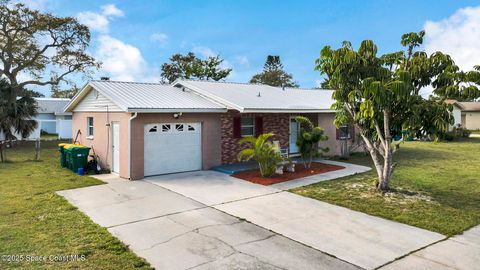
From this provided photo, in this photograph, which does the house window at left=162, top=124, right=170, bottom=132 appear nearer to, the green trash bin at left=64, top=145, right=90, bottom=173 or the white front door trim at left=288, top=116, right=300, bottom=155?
the green trash bin at left=64, top=145, right=90, bottom=173

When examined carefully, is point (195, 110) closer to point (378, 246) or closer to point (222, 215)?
point (222, 215)

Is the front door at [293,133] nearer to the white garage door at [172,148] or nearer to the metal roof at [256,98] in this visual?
the metal roof at [256,98]

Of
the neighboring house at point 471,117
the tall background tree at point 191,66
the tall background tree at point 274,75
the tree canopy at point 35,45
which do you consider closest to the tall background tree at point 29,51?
the tree canopy at point 35,45

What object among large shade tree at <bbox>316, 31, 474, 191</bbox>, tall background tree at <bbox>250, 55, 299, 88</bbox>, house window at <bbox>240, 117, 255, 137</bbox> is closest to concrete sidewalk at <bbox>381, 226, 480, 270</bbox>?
large shade tree at <bbox>316, 31, 474, 191</bbox>

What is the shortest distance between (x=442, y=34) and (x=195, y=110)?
30.1 feet

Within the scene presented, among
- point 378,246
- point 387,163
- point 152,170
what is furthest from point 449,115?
point 152,170

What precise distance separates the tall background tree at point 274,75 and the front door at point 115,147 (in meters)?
39.2

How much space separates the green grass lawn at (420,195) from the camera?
7320 mm

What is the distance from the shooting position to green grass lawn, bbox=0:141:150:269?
503cm

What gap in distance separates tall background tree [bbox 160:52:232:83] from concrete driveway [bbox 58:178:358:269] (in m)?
33.0

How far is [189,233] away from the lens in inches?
249

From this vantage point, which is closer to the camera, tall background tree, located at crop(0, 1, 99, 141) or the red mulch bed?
the red mulch bed

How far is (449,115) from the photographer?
27.6 feet

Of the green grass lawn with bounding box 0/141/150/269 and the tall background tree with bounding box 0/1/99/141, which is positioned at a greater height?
the tall background tree with bounding box 0/1/99/141
